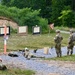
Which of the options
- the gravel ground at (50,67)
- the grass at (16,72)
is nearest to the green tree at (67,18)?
the gravel ground at (50,67)

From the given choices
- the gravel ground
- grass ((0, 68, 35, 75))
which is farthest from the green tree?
grass ((0, 68, 35, 75))

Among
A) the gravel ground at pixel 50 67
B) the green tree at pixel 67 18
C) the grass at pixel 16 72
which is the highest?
the green tree at pixel 67 18

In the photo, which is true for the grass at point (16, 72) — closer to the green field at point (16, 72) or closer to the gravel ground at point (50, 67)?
the green field at point (16, 72)

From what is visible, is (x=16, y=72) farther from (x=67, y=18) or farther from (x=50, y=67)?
(x=67, y=18)

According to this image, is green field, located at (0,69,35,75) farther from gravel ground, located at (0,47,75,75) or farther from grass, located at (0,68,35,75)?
gravel ground, located at (0,47,75,75)

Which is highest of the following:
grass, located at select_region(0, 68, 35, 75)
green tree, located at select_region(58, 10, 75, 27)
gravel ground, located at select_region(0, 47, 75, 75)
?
green tree, located at select_region(58, 10, 75, 27)

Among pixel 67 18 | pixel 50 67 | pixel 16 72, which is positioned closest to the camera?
pixel 16 72

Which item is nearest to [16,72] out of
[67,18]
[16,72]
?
[16,72]

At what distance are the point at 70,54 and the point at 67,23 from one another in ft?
149

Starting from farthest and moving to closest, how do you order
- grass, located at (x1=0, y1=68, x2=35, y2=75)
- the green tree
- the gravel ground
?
the green tree < the gravel ground < grass, located at (x1=0, y1=68, x2=35, y2=75)

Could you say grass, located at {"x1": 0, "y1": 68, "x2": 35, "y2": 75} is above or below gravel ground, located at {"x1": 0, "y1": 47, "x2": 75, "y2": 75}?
above

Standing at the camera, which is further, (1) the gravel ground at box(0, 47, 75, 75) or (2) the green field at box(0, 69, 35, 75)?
(1) the gravel ground at box(0, 47, 75, 75)

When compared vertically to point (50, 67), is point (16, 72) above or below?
above

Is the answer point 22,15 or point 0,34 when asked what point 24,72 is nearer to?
point 0,34
